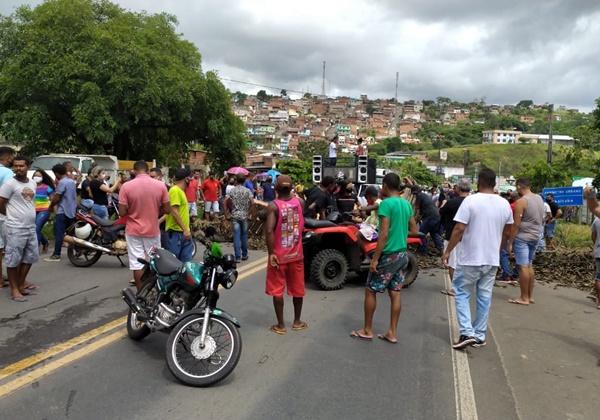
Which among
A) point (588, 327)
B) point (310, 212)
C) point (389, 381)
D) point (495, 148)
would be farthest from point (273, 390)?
point (495, 148)

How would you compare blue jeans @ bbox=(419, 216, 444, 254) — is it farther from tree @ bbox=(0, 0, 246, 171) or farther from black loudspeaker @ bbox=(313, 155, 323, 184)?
tree @ bbox=(0, 0, 246, 171)

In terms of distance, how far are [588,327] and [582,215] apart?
25223mm

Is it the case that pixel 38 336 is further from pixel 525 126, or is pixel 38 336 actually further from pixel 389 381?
pixel 525 126

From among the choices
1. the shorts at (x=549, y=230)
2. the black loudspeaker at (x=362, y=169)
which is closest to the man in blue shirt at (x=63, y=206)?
the black loudspeaker at (x=362, y=169)

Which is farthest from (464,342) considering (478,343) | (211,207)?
(211,207)

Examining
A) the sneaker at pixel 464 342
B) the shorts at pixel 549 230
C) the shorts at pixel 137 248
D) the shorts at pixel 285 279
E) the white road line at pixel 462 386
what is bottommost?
the white road line at pixel 462 386

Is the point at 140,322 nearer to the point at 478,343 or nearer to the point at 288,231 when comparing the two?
the point at 288,231

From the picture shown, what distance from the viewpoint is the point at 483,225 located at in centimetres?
524

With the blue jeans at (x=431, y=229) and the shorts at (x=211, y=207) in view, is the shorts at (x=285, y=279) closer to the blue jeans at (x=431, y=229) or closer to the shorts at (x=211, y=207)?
the blue jeans at (x=431, y=229)

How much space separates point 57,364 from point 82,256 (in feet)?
15.9

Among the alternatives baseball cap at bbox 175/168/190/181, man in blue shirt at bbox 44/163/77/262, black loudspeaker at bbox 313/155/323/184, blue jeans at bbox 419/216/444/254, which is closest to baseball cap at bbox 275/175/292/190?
baseball cap at bbox 175/168/190/181

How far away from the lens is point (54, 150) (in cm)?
2905

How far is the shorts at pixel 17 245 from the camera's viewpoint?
20.1 feet

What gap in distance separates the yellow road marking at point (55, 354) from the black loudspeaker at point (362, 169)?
10172mm
